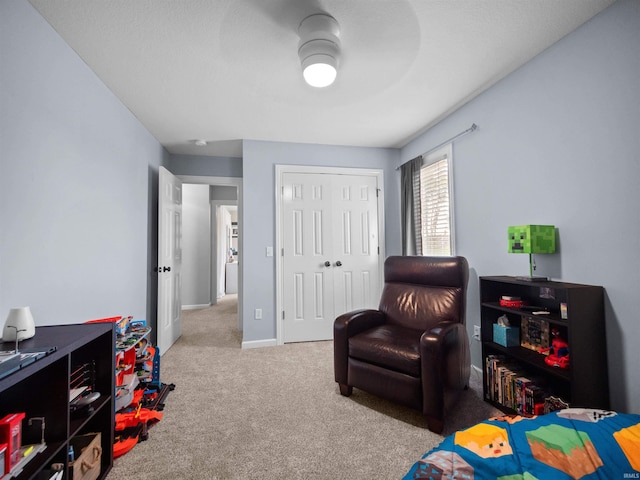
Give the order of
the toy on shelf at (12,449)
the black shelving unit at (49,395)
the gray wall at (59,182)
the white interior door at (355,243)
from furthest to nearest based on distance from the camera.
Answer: the white interior door at (355,243)
the gray wall at (59,182)
the black shelving unit at (49,395)
the toy on shelf at (12,449)

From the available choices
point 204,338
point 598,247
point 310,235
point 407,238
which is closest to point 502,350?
point 598,247

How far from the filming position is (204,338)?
3777 millimetres

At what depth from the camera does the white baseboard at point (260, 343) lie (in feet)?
11.0

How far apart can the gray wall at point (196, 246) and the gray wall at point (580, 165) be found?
204 inches

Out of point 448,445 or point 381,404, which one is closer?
point 448,445

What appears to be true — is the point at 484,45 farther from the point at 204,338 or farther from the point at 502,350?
the point at 204,338

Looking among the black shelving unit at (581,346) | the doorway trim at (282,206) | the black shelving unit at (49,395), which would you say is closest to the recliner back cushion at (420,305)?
the black shelving unit at (581,346)

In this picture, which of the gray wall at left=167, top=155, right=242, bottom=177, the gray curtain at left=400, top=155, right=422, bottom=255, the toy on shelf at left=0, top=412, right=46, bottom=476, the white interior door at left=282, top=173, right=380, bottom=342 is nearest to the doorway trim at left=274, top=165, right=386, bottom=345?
the white interior door at left=282, top=173, right=380, bottom=342

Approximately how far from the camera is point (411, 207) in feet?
11.4

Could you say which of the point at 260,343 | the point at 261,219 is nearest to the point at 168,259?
the point at 261,219

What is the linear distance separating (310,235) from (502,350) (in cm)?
227

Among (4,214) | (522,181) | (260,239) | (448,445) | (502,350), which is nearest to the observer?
(448,445)

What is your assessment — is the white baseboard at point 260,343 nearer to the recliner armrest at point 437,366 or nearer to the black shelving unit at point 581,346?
the recliner armrest at point 437,366

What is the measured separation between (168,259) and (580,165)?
376cm
